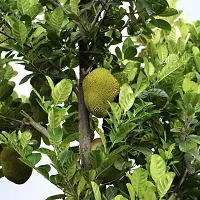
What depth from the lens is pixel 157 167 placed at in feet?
2.92

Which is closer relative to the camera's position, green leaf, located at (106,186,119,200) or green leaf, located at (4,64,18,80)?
green leaf, located at (106,186,119,200)

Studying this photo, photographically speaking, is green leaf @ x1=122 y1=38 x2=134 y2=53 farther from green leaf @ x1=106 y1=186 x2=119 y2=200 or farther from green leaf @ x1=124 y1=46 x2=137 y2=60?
green leaf @ x1=106 y1=186 x2=119 y2=200

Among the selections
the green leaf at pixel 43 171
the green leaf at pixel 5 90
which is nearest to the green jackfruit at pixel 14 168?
the green leaf at pixel 5 90

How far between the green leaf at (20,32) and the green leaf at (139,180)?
35cm

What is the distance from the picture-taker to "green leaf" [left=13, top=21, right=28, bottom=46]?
1040 mm

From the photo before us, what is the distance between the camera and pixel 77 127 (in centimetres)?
122

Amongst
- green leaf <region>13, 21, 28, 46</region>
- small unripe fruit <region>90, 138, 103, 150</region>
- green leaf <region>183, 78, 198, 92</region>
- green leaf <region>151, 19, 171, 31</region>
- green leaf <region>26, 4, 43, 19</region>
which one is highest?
green leaf <region>26, 4, 43, 19</region>

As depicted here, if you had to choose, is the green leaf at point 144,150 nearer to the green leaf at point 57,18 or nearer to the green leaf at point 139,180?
the green leaf at point 139,180

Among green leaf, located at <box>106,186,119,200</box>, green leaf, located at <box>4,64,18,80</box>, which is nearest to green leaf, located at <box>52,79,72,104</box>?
green leaf, located at <box>106,186,119,200</box>

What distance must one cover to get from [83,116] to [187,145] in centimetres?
22

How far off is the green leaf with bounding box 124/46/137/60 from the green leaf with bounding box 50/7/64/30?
167 millimetres

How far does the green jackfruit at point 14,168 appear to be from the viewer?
118 centimetres

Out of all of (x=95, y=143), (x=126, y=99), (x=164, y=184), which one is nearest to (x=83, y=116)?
(x=95, y=143)

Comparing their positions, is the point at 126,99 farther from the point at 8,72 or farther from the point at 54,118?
the point at 8,72
